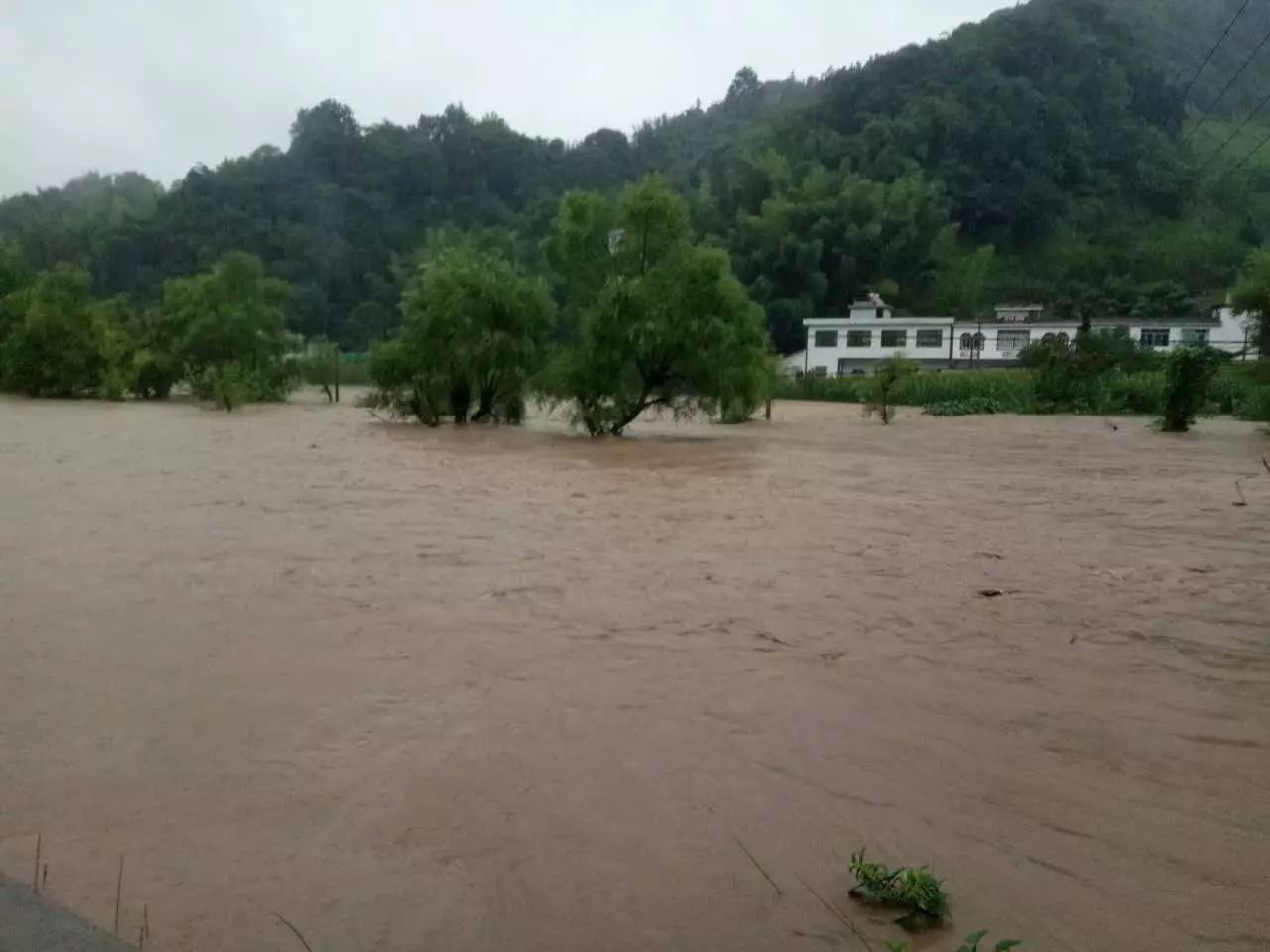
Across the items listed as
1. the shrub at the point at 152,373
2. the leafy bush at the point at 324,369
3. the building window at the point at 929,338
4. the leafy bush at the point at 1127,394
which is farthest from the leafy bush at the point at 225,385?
the building window at the point at 929,338

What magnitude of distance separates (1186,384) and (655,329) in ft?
46.7

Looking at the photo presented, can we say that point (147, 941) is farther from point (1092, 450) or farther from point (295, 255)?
point (295, 255)

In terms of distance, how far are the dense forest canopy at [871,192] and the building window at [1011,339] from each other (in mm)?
8245

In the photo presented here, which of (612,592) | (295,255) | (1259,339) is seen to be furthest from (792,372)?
(612,592)

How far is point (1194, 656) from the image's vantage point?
6.36m

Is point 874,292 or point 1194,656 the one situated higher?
point 874,292

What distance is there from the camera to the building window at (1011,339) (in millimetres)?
52531

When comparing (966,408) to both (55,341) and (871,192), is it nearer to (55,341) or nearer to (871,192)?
(871,192)

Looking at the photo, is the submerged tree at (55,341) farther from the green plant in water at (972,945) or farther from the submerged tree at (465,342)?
the green plant in water at (972,945)

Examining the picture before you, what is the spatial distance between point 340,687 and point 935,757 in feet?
9.49

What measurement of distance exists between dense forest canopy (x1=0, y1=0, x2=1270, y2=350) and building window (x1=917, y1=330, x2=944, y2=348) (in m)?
7.95

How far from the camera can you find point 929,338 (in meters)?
54.9

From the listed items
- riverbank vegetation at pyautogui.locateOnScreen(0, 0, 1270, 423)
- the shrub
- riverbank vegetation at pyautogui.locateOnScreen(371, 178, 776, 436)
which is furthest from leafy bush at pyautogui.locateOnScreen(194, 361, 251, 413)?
riverbank vegetation at pyautogui.locateOnScreen(371, 178, 776, 436)

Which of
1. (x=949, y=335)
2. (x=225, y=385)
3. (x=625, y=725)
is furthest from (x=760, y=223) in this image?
(x=625, y=725)
